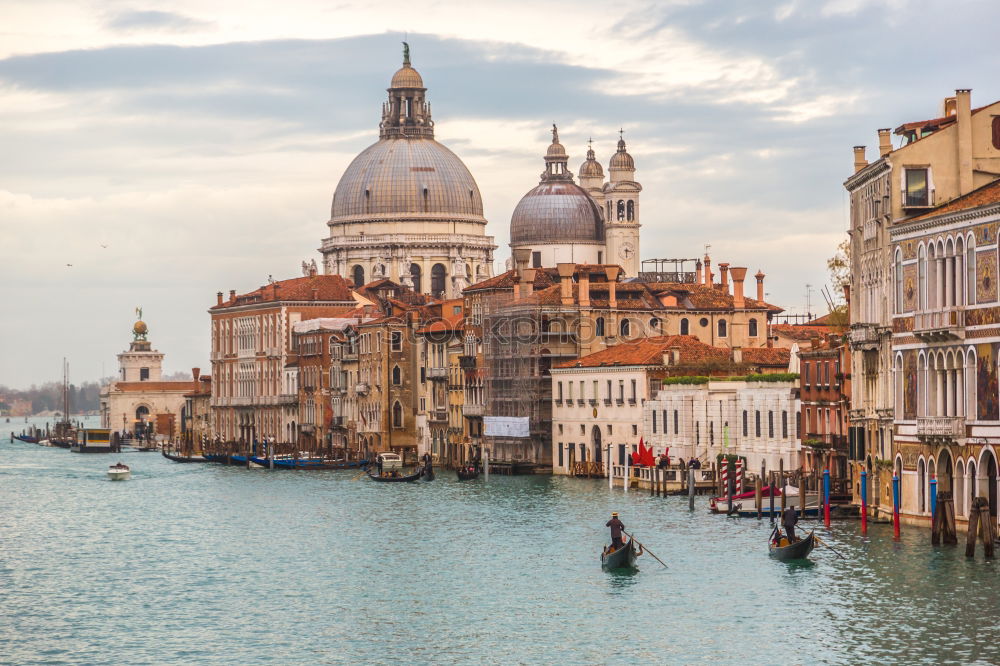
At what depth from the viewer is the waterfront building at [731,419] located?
5431cm

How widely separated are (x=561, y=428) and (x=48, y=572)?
3340cm

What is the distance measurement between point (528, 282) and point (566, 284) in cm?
487

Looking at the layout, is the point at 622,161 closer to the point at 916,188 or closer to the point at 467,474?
the point at 467,474

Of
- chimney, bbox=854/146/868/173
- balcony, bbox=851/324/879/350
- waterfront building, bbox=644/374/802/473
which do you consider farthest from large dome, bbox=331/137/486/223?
balcony, bbox=851/324/879/350

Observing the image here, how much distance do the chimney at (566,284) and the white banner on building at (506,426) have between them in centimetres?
464

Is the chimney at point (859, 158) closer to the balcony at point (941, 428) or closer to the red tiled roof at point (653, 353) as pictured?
the balcony at point (941, 428)

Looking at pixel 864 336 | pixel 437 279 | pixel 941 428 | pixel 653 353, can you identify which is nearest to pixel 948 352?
pixel 941 428

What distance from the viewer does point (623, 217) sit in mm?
107000

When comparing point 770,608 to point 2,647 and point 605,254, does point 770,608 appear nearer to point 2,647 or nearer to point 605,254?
point 2,647

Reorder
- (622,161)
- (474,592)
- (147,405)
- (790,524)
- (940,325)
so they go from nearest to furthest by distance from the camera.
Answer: (474,592), (940,325), (790,524), (622,161), (147,405)

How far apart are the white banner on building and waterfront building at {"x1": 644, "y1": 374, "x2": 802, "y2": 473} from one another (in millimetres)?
9157

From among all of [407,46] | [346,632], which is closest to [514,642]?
[346,632]

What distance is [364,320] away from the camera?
3784 inches

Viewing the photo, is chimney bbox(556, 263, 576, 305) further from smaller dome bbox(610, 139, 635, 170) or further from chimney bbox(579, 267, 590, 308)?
smaller dome bbox(610, 139, 635, 170)
